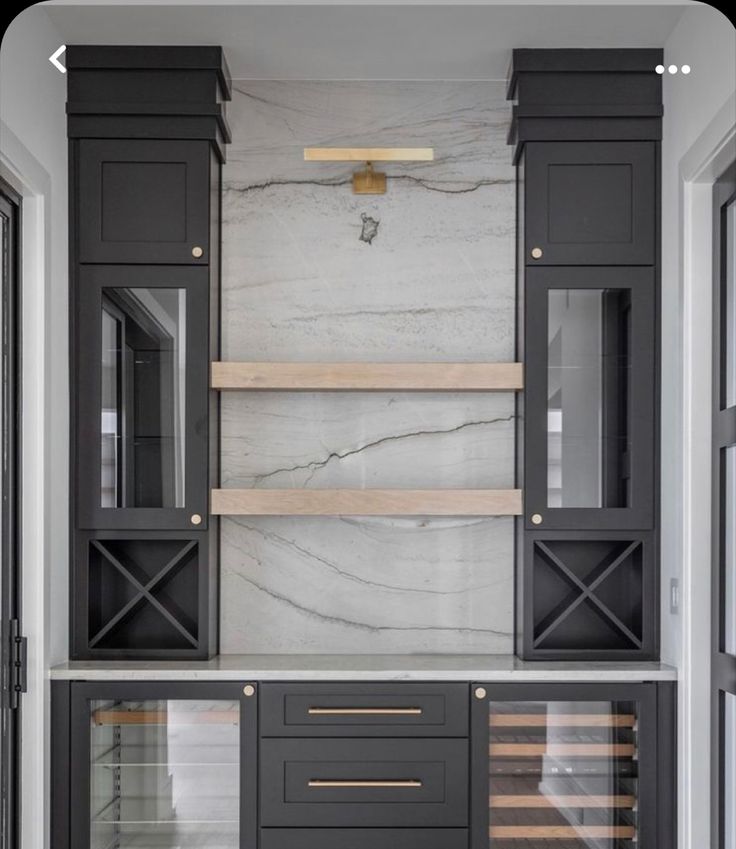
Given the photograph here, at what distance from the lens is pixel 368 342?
3324 millimetres

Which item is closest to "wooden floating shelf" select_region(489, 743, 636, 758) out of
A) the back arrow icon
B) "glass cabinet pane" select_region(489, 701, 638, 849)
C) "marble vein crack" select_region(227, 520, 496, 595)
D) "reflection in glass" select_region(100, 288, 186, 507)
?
"glass cabinet pane" select_region(489, 701, 638, 849)

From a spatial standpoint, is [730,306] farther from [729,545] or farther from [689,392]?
[729,545]

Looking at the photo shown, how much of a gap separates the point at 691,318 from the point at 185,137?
1.53 meters

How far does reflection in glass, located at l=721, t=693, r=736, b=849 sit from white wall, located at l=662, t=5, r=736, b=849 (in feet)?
0.30

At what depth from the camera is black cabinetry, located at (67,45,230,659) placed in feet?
10.2

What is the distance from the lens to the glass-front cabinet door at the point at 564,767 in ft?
9.52

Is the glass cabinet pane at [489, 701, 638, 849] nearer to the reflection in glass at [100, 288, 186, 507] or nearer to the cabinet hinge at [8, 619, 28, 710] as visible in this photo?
the reflection in glass at [100, 288, 186, 507]

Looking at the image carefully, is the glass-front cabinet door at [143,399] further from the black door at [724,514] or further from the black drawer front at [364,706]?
the black door at [724,514]

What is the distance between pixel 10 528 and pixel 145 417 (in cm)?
51

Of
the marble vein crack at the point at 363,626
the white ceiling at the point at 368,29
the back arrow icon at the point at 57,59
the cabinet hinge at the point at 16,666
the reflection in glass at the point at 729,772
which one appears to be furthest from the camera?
the marble vein crack at the point at 363,626

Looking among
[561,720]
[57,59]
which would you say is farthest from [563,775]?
[57,59]

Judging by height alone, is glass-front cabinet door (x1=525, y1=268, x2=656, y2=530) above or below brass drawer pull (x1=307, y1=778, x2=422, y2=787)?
above

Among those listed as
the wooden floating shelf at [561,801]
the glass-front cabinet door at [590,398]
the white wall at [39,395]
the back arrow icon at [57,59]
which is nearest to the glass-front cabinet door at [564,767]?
the wooden floating shelf at [561,801]

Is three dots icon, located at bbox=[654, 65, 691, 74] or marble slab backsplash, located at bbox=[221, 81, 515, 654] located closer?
three dots icon, located at bbox=[654, 65, 691, 74]
